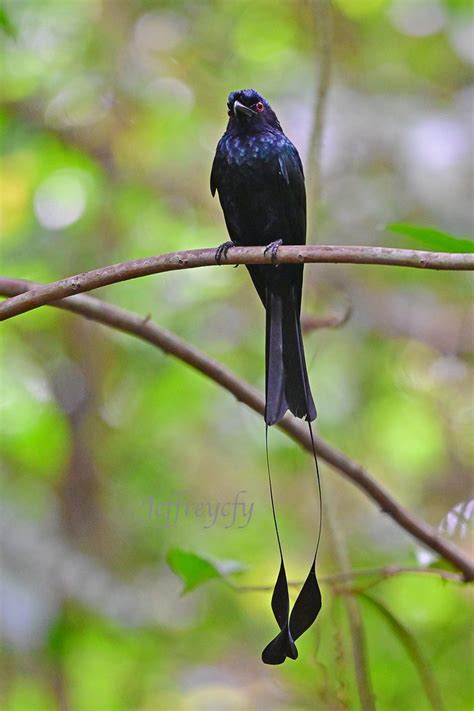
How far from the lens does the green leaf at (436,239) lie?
1.34 m

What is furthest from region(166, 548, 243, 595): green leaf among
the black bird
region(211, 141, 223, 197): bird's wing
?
region(211, 141, 223, 197): bird's wing

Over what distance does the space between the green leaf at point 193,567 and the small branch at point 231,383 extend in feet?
0.92

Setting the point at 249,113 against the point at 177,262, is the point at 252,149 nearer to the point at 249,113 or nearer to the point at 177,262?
the point at 249,113

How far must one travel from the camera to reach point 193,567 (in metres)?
1.70

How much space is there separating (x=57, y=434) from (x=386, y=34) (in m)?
2.08

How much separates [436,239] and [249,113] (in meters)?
1.03

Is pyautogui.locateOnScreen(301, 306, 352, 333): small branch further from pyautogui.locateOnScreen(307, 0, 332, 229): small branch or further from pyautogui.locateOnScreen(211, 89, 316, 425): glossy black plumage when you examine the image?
pyautogui.locateOnScreen(307, 0, 332, 229): small branch

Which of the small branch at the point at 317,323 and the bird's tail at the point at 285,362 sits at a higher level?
the small branch at the point at 317,323

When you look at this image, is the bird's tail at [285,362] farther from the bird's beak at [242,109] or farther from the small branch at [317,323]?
the bird's beak at [242,109]

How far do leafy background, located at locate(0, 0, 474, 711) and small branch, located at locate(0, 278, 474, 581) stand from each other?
1.33 meters

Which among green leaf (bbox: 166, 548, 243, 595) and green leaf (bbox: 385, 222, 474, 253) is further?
green leaf (bbox: 166, 548, 243, 595)

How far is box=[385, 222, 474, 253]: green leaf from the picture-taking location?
134 centimetres

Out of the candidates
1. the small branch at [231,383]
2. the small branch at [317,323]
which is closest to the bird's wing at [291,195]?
the small branch at [317,323]

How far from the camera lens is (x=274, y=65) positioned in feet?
11.6
